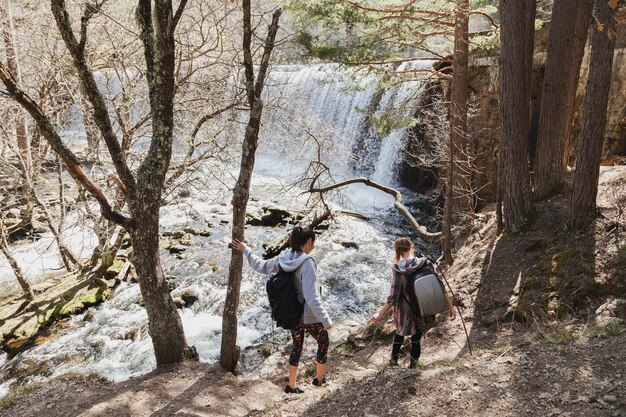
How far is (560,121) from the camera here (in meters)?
7.22

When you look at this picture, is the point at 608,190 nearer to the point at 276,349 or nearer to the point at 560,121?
the point at 560,121

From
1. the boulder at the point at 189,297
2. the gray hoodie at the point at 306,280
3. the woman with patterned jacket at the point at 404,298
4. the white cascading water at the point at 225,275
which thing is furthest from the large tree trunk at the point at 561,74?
the boulder at the point at 189,297

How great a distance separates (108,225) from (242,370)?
4353 mm

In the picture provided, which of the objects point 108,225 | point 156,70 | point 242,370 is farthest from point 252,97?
point 108,225

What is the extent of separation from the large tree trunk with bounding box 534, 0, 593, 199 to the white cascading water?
9.51 ft

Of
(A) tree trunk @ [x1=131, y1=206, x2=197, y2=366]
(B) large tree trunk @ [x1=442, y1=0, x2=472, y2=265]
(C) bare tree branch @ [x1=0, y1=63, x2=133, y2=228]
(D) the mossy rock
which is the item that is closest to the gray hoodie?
(A) tree trunk @ [x1=131, y1=206, x2=197, y2=366]

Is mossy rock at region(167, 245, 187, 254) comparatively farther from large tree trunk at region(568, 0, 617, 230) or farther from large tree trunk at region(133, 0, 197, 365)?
large tree trunk at region(568, 0, 617, 230)

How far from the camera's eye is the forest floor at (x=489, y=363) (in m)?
3.56

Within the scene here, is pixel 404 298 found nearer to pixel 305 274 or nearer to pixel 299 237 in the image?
pixel 305 274

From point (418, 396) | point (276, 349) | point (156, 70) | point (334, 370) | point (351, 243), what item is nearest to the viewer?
point (418, 396)

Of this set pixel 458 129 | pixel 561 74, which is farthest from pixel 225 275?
pixel 561 74

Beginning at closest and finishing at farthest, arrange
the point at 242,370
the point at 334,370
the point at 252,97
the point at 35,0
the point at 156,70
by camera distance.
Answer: the point at 156,70 < the point at 252,97 < the point at 334,370 < the point at 242,370 < the point at 35,0

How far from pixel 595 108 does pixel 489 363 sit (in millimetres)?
3350

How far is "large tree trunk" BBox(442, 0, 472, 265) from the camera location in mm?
7816
